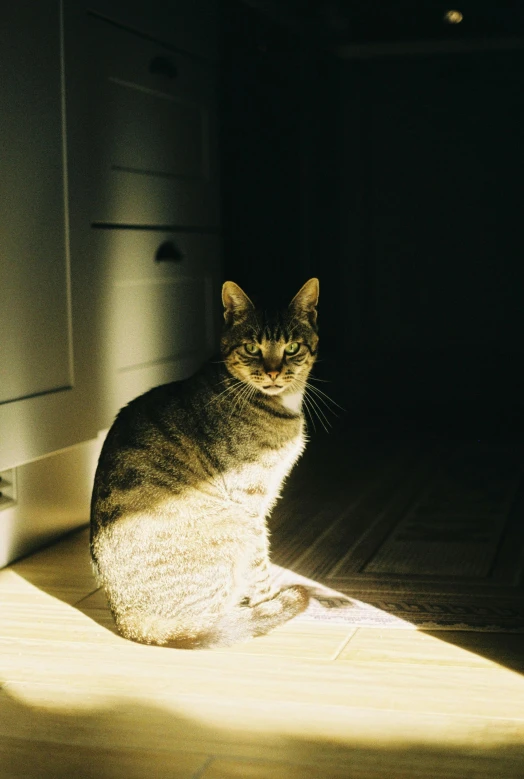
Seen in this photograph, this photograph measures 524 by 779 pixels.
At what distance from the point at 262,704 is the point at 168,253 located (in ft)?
4.78

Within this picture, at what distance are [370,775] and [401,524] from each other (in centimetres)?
115

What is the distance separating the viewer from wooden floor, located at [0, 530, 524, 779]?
1218mm

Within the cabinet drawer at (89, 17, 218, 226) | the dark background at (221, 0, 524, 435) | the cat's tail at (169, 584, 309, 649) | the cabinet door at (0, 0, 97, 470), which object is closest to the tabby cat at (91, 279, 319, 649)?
the cat's tail at (169, 584, 309, 649)

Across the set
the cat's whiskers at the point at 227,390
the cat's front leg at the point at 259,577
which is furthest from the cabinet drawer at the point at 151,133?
the cat's front leg at the point at 259,577

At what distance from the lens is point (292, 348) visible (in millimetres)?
1946

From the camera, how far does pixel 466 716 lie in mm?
1332

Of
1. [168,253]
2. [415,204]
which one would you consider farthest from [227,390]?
[415,204]

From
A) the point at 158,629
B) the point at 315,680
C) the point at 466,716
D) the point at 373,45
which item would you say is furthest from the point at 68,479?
the point at 373,45

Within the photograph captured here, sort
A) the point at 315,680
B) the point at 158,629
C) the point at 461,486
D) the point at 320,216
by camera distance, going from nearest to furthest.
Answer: the point at 315,680 → the point at 158,629 → the point at 461,486 → the point at 320,216

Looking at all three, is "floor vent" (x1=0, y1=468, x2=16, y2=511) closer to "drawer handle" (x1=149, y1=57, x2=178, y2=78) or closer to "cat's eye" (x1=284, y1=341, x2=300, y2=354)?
"cat's eye" (x1=284, y1=341, x2=300, y2=354)

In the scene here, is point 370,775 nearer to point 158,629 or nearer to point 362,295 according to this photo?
point 158,629

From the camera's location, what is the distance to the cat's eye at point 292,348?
1936mm

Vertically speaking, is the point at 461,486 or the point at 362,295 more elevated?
the point at 362,295

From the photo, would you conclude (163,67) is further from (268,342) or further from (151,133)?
(268,342)
